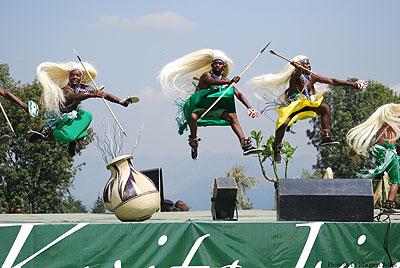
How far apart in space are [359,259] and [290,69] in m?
2.92

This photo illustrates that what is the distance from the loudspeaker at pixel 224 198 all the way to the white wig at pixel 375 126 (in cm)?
193

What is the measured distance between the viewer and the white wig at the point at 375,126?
9.17 metres

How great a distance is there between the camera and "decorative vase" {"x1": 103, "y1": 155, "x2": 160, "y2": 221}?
734 cm

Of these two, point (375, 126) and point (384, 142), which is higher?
point (375, 126)

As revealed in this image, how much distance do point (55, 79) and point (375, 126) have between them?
11.5 ft

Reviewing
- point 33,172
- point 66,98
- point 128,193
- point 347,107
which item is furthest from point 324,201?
point 347,107

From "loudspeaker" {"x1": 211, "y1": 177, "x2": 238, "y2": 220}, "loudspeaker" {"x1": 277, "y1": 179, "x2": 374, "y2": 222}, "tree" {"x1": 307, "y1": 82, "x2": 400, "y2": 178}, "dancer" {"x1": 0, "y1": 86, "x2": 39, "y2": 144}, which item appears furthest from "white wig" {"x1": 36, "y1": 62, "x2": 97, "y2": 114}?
"tree" {"x1": 307, "y1": 82, "x2": 400, "y2": 178}

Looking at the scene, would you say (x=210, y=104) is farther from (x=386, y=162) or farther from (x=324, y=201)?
(x=324, y=201)

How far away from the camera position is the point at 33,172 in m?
24.5

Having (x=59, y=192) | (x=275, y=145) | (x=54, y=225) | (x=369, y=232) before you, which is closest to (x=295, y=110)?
(x=275, y=145)

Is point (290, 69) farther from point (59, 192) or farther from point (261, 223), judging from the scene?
point (59, 192)

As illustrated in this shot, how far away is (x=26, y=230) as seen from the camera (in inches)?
271

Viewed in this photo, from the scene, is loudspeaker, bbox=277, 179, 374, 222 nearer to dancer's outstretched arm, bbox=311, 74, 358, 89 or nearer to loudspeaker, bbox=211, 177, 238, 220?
loudspeaker, bbox=211, 177, 238, 220

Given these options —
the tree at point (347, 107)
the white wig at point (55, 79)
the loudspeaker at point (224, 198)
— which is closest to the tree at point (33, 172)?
the tree at point (347, 107)
